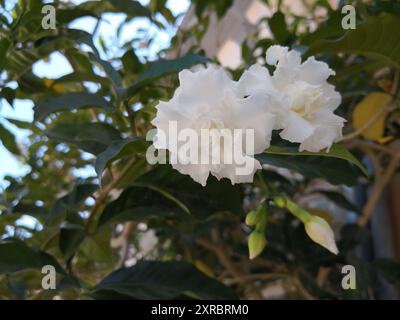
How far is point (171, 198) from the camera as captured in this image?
0.87 metres

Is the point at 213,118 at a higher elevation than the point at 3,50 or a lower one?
lower

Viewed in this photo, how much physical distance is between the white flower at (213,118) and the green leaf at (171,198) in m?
0.29

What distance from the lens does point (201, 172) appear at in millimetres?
548

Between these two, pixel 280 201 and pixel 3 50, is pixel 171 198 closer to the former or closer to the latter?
pixel 280 201

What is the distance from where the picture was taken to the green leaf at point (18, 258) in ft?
2.65

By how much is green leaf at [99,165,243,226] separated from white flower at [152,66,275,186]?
29 cm

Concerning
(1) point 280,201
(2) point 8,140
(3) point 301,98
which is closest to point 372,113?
(1) point 280,201

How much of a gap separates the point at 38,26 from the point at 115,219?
33 cm

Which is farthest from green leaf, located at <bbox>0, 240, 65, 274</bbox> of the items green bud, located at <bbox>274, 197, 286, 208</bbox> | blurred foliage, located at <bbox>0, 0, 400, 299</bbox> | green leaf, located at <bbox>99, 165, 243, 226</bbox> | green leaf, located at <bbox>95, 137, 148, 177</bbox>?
green bud, located at <bbox>274, 197, 286, 208</bbox>

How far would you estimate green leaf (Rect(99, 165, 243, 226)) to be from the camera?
34.4 inches

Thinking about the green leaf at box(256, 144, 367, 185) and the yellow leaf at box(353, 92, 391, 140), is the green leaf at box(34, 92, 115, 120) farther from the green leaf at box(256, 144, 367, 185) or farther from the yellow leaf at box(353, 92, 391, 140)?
the yellow leaf at box(353, 92, 391, 140)

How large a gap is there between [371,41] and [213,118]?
1.21 feet
